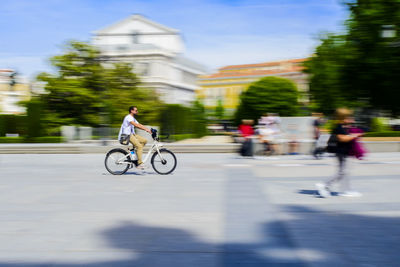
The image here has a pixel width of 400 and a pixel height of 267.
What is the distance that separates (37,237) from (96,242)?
31.3 inches

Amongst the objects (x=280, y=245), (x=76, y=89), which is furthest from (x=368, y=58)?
(x=280, y=245)

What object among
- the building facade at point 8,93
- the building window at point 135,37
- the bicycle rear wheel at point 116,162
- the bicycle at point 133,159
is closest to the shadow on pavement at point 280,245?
the bicycle at point 133,159

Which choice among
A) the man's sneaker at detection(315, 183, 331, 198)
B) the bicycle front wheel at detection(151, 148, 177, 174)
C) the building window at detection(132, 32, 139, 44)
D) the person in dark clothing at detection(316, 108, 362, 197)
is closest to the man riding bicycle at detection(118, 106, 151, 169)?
the bicycle front wheel at detection(151, 148, 177, 174)

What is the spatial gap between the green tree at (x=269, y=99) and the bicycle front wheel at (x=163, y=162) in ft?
80.6

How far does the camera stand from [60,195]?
858cm

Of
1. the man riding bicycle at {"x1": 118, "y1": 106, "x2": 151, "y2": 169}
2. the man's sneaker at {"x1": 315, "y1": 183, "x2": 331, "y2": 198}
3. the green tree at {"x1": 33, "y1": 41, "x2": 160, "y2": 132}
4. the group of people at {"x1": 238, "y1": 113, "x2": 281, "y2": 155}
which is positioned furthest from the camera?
the green tree at {"x1": 33, "y1": 41, "x2": 160, "y2": 132}

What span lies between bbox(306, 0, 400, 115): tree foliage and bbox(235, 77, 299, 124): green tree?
9255 mm

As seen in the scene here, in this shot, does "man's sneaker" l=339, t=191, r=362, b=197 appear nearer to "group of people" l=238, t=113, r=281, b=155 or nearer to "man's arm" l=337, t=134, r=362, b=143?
"man's arm" l=337, t=134, r=362, b=143

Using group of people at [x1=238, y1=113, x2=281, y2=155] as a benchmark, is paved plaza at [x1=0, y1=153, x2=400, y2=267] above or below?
below

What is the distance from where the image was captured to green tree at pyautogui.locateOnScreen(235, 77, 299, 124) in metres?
35.8

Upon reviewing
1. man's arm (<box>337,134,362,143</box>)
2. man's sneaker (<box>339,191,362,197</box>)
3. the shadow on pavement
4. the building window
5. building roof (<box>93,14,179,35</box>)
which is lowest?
the shadow on pavement

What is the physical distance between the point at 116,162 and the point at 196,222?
6002mm

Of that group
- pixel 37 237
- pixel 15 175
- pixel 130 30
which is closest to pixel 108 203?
pixel 37 237

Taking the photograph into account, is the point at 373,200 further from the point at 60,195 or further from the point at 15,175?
the point at 15,175
